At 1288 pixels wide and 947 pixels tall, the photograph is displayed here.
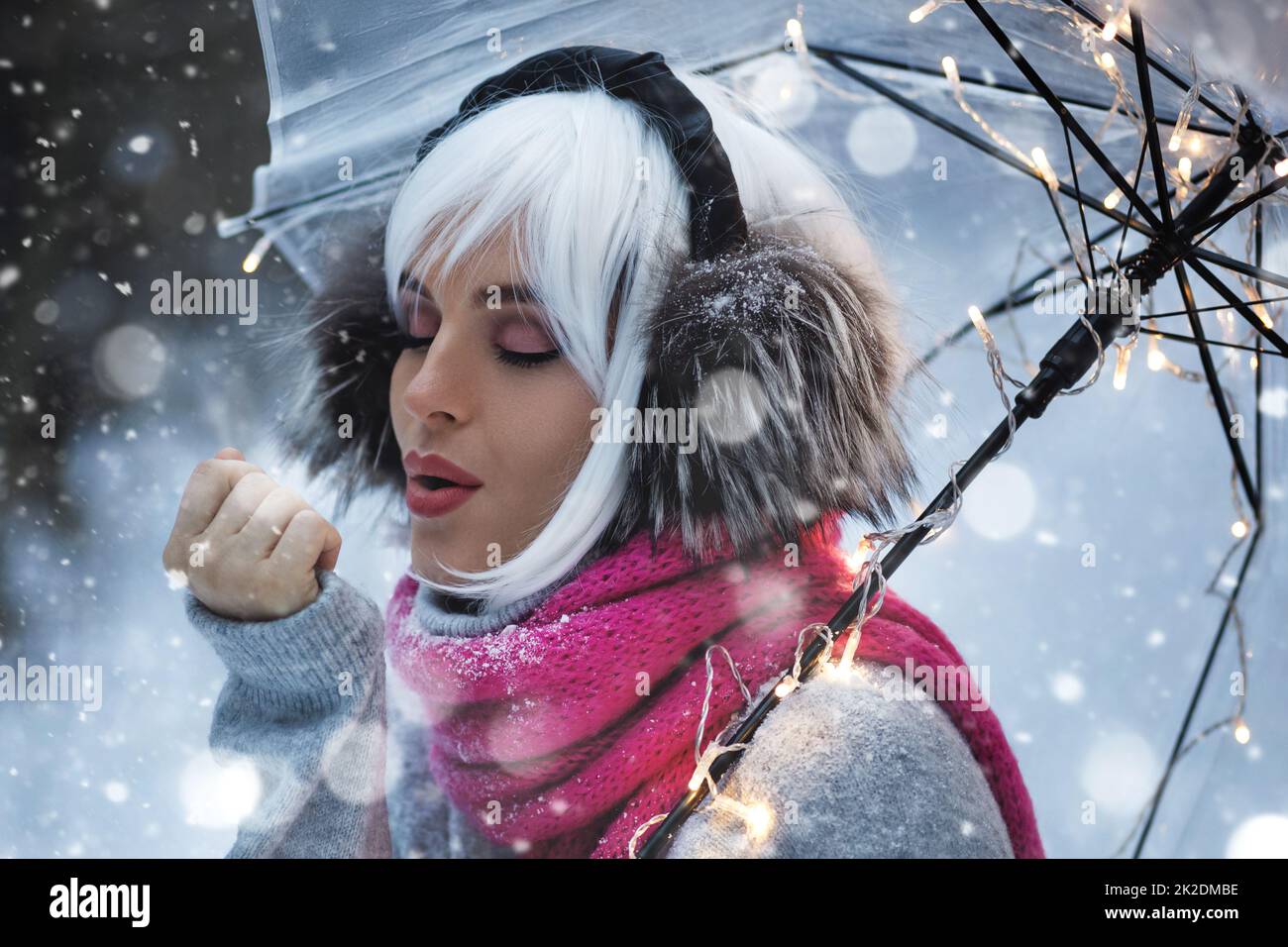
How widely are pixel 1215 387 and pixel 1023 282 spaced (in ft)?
0.96

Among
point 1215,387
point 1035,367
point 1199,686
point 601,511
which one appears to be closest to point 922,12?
point 1035,367

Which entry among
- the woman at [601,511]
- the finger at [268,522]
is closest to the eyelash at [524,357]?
the woman at [601,511]

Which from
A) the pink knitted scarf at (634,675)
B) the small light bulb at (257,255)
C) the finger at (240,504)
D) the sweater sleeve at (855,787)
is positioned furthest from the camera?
the small light bulb at (257,255)

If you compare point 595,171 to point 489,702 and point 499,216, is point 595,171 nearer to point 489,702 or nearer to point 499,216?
point 499,216

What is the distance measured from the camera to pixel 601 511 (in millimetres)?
1188

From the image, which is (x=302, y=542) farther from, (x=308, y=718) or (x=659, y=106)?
(x=659, y=106)

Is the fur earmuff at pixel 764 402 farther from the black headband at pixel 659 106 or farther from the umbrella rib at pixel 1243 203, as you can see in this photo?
the umbrella rib at pixel 1243 203

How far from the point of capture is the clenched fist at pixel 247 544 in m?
1.21

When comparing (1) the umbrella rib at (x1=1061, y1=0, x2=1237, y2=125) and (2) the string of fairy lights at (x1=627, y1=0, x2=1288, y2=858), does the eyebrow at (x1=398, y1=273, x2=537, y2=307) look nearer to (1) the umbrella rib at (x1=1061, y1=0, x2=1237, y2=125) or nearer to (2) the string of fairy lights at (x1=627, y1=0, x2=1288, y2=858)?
(2) the string of fairy lights at (x1=627, y1=0, x2=1288, y2=858)

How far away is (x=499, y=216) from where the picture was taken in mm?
1179

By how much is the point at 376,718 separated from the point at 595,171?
0.79 meters

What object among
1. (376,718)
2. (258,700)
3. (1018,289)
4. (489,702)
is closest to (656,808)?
(489,702)

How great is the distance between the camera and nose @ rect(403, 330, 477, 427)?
1.20m

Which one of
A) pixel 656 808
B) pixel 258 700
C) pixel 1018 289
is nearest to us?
pixel 656 808
